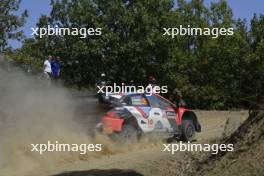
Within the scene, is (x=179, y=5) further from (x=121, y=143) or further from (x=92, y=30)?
(x=121, y=143)

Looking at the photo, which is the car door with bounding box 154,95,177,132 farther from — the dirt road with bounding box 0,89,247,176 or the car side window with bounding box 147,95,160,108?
the dirt road with bounding box 0,89,247,176

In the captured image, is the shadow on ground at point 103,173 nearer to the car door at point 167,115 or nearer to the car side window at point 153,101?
the car side window at point 153,101

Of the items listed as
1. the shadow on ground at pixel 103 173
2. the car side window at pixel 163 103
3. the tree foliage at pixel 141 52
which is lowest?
the shadow on ground at pixel 103 173

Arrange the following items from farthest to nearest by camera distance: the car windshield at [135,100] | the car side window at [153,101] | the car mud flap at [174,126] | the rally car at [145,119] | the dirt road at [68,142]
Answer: the car mud flap at [174,126] < the car side window at [153,101] < the car windshield at [135,100] < the rally car at [145,119] < the dirt road at [68,142]

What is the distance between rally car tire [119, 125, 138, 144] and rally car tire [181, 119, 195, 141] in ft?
6.43

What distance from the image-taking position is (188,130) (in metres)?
14.2

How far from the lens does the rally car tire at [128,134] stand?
1214 centimetres

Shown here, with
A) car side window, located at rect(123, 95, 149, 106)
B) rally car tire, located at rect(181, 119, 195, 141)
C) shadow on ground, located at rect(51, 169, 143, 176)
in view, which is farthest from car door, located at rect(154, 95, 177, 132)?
shadow on ground, located at rect(51, 169, 143, 176)

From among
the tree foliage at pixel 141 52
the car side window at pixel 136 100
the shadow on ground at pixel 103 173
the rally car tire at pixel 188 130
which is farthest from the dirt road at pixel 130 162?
the tree foliage at pixel 141 52

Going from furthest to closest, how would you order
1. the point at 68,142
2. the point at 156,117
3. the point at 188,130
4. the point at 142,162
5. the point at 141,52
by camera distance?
the point at 141,52 → the point at 188,130 → the point at 156,117 → the point at 68,142 → the point at 142,162

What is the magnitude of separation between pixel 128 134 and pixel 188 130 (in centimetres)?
245

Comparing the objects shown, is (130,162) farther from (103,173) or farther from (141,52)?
(141,52)

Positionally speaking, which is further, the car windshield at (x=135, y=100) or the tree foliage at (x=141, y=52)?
the tree foliage at (x=141, y=52)

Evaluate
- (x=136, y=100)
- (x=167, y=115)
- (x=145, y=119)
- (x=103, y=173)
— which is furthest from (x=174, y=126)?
(x=103, y=173)
